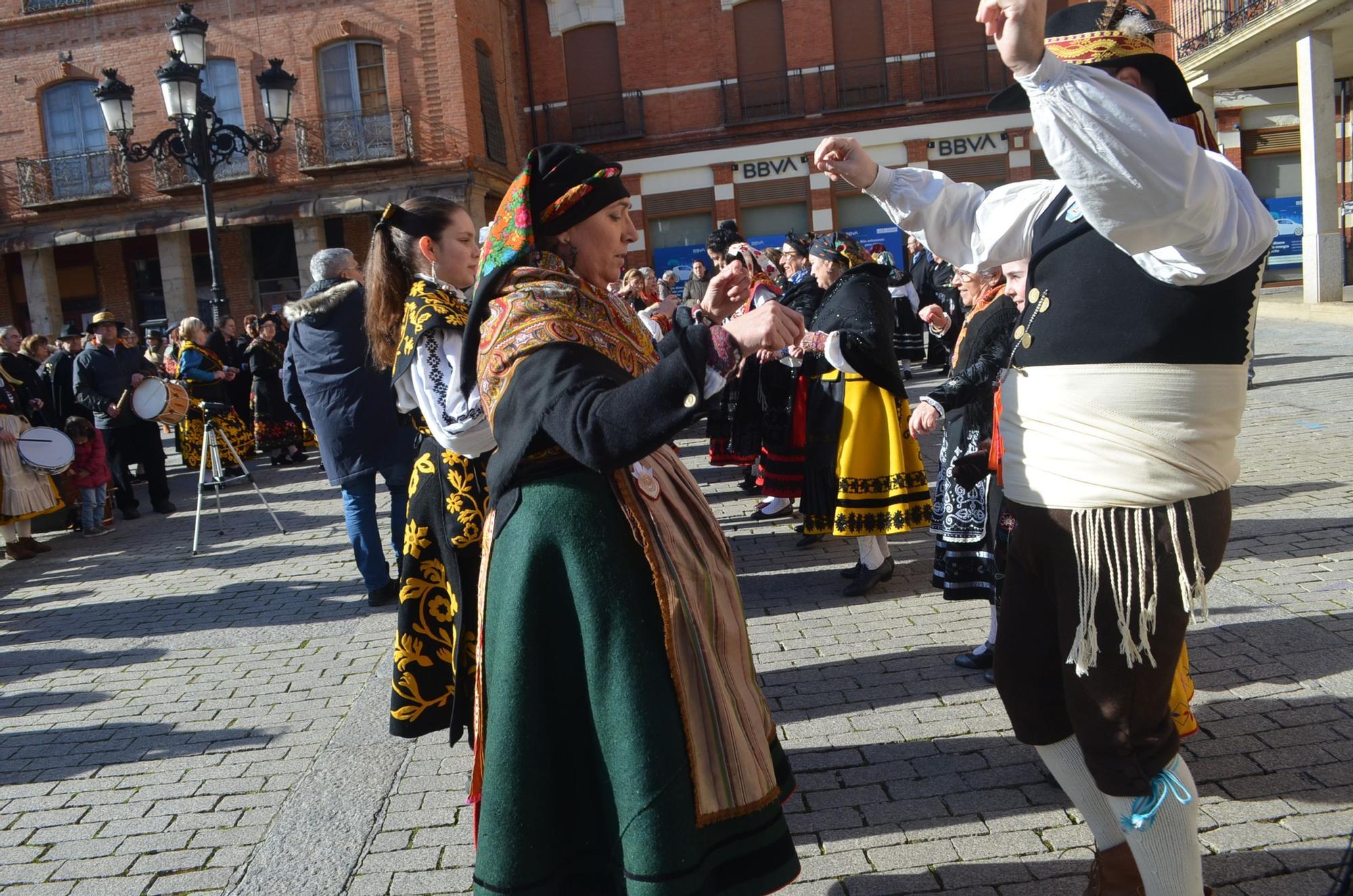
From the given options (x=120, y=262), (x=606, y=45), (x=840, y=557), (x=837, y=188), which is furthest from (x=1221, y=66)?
(x=120, y=262)

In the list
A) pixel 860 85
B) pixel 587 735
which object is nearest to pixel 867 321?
pixel 587 735

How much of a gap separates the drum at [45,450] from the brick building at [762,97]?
17.5m

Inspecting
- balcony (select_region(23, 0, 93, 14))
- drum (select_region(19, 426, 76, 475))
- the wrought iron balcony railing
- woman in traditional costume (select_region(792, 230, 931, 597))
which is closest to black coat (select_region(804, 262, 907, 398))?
woman in traditional costume (select_region(792, 230, 931, 597))

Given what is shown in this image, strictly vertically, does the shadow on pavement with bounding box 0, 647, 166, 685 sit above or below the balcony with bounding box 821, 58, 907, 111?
below

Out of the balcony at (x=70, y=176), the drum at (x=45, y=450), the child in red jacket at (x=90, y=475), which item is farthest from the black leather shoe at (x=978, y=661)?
the balcony at (x=70, y=176)

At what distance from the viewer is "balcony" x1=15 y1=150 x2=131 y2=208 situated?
24.7m

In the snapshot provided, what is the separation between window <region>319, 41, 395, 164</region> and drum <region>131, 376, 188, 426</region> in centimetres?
1482

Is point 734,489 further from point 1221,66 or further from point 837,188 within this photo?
point 837,188

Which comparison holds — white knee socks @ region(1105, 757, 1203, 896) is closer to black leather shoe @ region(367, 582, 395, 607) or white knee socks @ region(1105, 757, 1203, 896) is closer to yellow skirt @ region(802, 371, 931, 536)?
yellow skirt @ region(802, 371, 931, 536)

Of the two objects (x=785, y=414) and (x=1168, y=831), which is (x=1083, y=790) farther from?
(x=785, y=414)

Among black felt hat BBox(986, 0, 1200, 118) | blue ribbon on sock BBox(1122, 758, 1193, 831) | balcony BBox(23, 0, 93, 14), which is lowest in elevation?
blue ribbon on sock BBox(1122, 758, 1193, 831)

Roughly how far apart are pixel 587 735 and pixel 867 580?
365cm

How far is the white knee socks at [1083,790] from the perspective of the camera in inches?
100

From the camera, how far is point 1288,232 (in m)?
23.2
